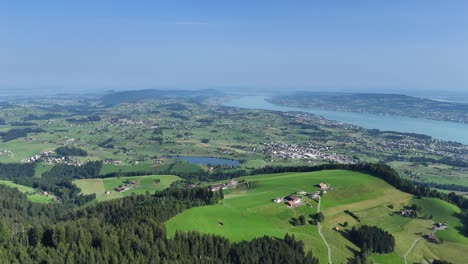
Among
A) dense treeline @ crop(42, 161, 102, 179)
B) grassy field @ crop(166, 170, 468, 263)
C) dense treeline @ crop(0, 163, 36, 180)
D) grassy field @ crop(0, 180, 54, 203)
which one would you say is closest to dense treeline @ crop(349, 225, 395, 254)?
grassy field @ crop(166, 170, 468, 263)

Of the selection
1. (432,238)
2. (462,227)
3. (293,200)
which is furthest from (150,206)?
(462,227)

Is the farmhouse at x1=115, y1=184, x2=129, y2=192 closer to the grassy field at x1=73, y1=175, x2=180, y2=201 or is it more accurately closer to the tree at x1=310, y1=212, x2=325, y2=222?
the grassy field at x1=73, y1=175, x2=180, y2=201

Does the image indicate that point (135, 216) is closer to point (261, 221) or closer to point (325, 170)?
point (261, 221)

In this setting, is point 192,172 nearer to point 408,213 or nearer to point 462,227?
point 408,213

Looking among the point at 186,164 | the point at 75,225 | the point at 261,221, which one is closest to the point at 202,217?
the point at 261,221

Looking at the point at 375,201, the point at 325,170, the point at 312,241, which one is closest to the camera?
the point at 312,241

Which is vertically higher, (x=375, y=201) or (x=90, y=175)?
(x=375, y=201)

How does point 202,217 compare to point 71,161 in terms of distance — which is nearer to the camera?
point 202,217
